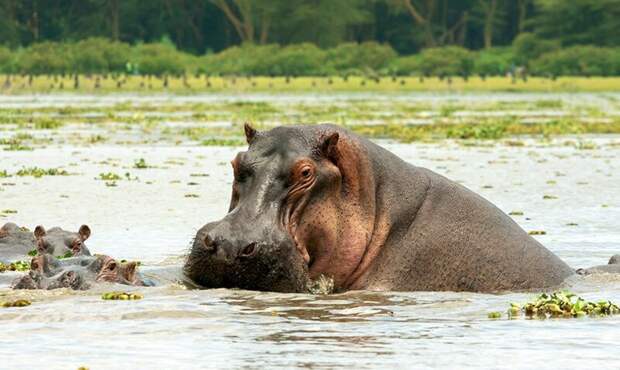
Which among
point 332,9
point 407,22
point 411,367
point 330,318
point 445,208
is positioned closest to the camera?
point 411,367

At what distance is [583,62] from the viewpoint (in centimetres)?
7394

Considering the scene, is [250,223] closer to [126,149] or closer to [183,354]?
[183,354]

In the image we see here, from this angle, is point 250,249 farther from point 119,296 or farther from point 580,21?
point 580,21

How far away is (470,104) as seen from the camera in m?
48.1

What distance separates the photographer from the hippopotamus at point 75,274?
27.2 ft

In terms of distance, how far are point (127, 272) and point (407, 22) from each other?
8327 centimetres

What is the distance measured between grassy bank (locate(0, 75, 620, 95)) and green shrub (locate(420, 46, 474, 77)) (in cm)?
50

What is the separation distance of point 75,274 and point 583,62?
67401 mm

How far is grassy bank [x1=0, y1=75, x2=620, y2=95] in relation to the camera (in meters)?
63.6

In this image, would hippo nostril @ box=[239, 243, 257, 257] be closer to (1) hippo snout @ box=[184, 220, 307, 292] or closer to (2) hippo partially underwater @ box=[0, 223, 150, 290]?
(1) hippo snout @ box=[184, 220, 307, 292]

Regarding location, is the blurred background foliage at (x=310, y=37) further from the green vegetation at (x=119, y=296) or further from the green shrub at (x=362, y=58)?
the green vegetation at (x=119, y=296)

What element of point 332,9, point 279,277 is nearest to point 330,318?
point 279,277

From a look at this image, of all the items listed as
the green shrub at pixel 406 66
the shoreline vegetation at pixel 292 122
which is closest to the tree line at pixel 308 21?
the green shrub at pixel 406 66

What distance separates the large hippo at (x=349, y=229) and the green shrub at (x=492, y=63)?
6652cm
